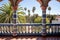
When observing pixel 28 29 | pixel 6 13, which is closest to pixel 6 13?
pixel 6 13

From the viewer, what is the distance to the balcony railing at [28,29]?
898 cm

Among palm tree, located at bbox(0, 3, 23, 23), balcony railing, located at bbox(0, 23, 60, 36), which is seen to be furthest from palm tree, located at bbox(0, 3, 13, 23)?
balcony railing, located at bbox(0, 23, 60, 36)

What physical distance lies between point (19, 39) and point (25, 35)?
120 centimetres

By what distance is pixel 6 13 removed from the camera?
64.2 feet

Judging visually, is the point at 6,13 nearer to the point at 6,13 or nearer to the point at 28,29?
the point at 6,13

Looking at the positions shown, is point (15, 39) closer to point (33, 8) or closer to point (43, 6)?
point (43, 6)

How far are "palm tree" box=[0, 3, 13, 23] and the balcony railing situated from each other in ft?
32.4

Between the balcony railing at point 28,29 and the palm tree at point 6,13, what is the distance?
9.86 metres

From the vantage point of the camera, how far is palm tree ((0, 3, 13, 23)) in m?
19.1

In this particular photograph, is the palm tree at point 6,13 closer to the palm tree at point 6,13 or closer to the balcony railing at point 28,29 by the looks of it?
the palm tree at point 6,13

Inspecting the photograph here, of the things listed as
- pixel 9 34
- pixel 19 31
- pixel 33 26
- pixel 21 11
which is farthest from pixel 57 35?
pixel 21 11

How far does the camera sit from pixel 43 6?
8617mm

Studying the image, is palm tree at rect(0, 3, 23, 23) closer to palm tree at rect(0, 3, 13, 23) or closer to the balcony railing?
palm tree at rect(0, 3, 13, 23)

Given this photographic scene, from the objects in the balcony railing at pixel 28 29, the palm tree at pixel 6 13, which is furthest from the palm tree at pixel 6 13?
the balcony railing at pixel 28 29
